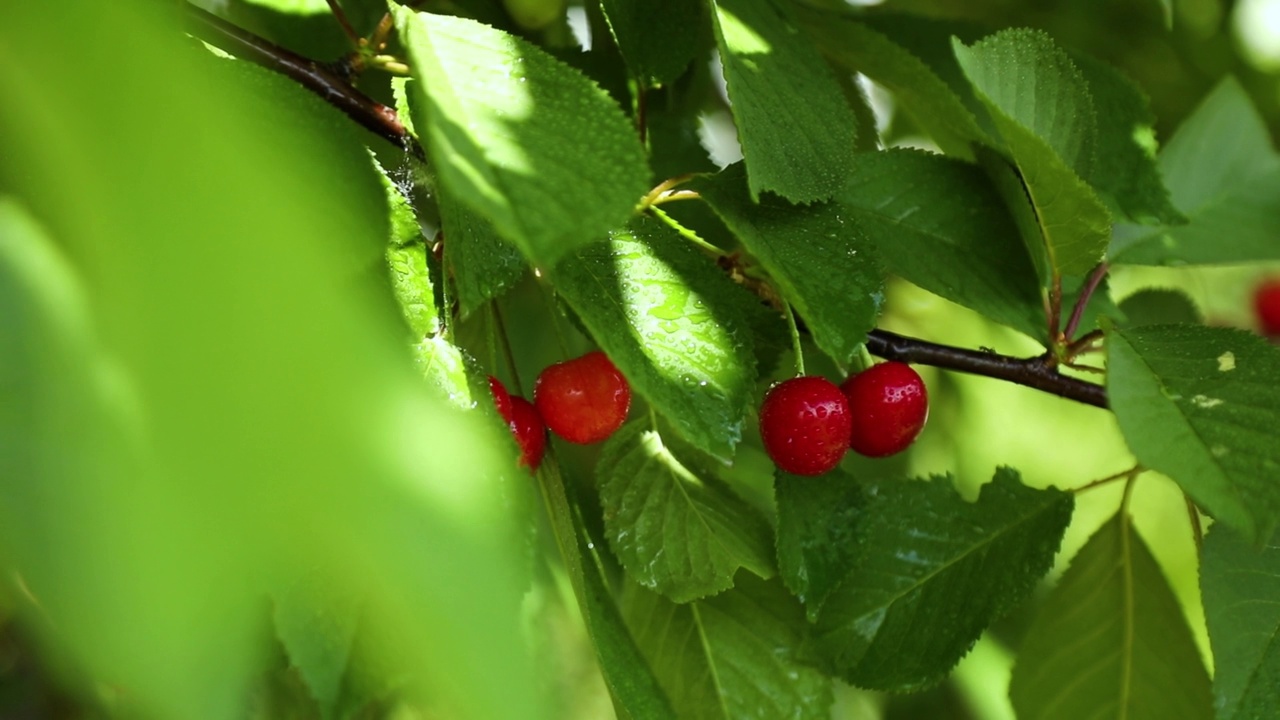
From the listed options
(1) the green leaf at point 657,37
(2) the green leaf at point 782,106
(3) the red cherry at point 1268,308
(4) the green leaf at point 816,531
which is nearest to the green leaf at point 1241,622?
(4) the green leaf at point 816,531

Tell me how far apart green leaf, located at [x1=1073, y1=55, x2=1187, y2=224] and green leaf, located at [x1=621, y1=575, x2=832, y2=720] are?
341mm

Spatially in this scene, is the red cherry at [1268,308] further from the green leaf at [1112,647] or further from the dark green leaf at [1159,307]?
the green leaf at [1112,647]

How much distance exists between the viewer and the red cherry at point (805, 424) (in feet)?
1.99

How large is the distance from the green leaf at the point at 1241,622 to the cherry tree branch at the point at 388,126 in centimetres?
11

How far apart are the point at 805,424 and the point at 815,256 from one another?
11 cm

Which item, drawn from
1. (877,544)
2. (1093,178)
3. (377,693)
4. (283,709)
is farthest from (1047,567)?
(283,709)

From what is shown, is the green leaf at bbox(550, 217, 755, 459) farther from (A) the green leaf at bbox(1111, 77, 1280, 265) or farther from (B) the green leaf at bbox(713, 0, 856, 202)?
(A) the green leaf at bbox(1111, 77, 1280, 265)

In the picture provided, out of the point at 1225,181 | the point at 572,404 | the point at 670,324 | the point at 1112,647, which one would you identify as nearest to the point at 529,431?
the point at 572,404

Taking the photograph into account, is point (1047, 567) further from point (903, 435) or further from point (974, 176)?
point (974, 176)

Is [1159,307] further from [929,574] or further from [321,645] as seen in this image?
[321,645]

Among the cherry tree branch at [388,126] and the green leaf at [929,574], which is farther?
the green leaf at [929,574]

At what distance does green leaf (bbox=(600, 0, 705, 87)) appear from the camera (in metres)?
0.63

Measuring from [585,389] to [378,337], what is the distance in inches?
17.9

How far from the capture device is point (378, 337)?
15 centimetres
